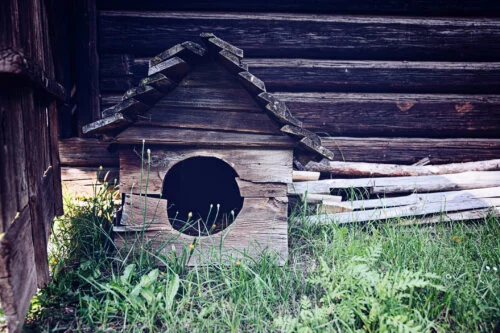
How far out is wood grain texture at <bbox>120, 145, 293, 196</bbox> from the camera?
239 centimetres

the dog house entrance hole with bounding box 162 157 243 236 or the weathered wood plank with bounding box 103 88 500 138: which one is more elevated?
the weathered wood plank with bounding box 103 88 500 138

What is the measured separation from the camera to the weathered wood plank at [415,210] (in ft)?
9.76

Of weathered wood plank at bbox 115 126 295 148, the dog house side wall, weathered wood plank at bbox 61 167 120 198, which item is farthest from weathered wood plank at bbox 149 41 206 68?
weathered wood plank at bbox 61 167 120 198

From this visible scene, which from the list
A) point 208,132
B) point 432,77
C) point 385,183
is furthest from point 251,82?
point 432,77

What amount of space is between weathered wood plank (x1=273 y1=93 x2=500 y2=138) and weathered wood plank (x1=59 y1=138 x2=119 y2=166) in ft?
6.17

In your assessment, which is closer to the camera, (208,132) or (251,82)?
(251,82)

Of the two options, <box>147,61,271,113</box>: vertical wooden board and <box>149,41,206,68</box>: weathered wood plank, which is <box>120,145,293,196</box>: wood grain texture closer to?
<box>147,61,271,113</box>: vertical wooden board

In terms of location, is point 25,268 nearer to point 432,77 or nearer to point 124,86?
point 124,86

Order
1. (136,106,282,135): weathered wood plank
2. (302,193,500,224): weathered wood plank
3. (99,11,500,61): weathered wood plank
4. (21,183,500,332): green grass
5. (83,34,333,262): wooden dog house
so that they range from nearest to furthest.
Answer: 1. (21,183,500,332): green grass
2. (83,34,333,262): wooden dog house
3. (136,106,282,135): weathered wood plank
4. (302,193,500,224): weathered wood plank
5. (99,11,500,61): weathered wood plank

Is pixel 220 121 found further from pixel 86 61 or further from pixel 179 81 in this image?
pixel 86 61

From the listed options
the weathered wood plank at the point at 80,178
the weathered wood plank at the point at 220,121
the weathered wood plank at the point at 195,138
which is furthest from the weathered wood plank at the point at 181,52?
the weathered wood plank at the point at 80,178

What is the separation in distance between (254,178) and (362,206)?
3.90 feet

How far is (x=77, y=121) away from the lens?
3.31 m

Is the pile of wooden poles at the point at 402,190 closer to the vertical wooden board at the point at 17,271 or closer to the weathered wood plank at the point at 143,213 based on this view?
the weathered wood plank at the point at 143,213
